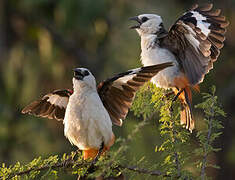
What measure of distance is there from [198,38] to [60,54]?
339 inches

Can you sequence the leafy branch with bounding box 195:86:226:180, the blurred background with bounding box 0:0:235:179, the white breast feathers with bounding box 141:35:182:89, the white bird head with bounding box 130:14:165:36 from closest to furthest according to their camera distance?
1. the leafy branch with bounding box 195:86:226:180
2. the white breast feathers with bounding box 141:35:182:89
3. the white bird head with bounding box 130:14:165:36
4. the blurred background with bounding box 0:0:235:179

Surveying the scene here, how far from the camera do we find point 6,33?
499 inches

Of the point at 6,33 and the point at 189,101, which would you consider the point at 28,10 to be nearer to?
the point at 6,33

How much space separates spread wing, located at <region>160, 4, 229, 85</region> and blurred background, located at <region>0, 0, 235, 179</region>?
19.8ft

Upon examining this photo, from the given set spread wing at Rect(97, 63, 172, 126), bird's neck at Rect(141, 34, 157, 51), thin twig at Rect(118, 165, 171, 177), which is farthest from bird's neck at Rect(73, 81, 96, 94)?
thin twig at Rect(118, 165, 171, 177)

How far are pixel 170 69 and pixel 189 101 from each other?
12.4 inches

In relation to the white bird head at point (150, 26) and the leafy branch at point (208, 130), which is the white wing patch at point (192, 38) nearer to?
the white bird head at point (150, 26)

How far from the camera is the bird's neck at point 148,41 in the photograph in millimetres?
4298

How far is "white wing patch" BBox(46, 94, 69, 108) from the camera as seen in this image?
4.01m

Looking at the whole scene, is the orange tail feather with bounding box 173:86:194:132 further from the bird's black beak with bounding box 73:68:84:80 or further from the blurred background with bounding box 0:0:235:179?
the blurred background with bounding box 0:0:235:179

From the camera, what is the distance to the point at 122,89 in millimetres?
3729

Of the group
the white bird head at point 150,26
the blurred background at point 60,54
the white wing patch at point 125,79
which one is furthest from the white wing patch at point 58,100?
the blurred background at point 60,54

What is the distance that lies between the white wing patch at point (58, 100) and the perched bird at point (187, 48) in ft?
2.39

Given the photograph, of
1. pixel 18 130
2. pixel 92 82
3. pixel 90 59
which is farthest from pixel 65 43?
pixel 92 82
